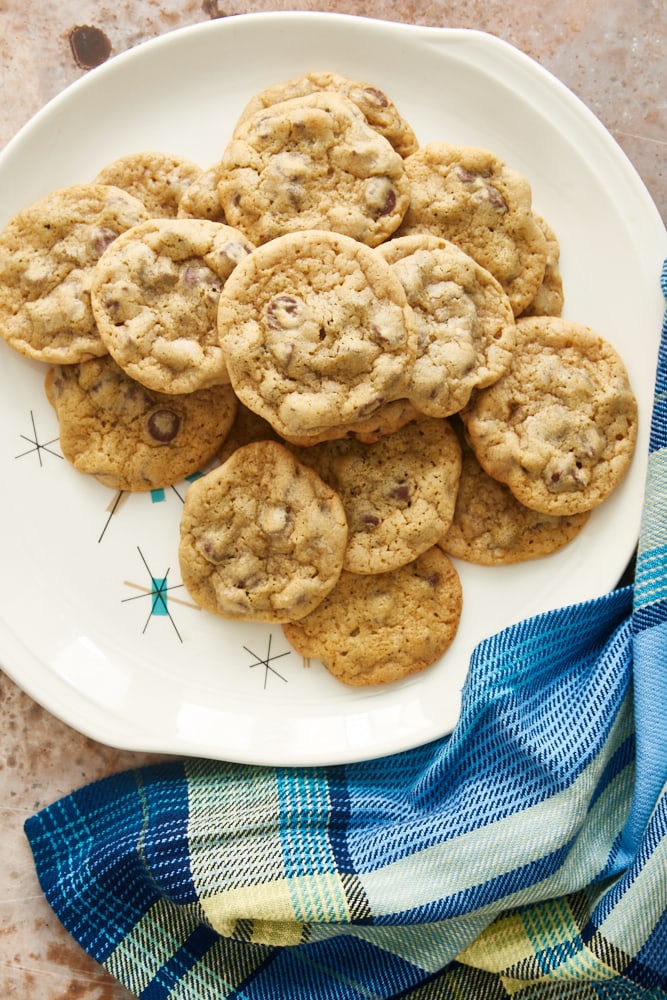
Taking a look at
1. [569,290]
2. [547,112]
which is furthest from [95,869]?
[547,112]

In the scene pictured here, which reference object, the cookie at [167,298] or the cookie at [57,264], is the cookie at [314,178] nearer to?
the cookie at [167,298]

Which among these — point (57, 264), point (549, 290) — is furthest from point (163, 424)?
point (549, 290)

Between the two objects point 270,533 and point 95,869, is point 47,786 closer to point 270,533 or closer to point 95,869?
point 95,869

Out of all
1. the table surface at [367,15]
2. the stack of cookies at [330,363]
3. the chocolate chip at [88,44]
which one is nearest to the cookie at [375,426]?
the stack of cookies at [330,363]

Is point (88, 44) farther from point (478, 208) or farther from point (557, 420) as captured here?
point (557, 420)

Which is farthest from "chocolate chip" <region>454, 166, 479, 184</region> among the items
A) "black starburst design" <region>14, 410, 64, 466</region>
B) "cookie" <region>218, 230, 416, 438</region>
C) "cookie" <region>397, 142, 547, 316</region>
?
"black starburst design" <region>14, 410, 64, 466</region>

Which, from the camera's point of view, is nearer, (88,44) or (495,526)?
(495,526)

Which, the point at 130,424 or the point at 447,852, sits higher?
the point at 130,424

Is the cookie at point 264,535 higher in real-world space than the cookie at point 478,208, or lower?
lower
